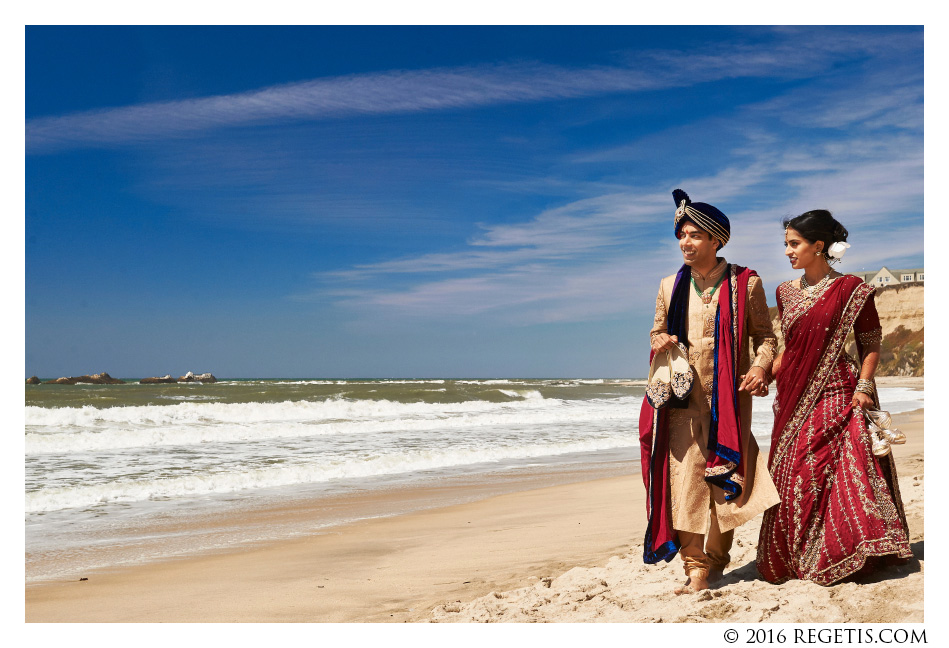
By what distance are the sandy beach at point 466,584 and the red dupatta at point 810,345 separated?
2.37 ft

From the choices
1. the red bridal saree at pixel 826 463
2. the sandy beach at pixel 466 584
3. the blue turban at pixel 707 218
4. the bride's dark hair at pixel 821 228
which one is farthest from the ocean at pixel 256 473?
the bride's dark hair at pixel 821 228

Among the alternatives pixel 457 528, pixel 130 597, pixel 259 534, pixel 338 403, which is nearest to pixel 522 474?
pixel 457 528

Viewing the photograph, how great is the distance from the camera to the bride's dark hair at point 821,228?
3.26 metres

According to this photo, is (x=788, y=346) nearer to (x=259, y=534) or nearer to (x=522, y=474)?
(x=259, y=534)

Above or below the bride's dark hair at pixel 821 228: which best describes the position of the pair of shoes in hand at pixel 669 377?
below

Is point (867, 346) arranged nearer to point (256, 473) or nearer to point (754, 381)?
point (754, 381)

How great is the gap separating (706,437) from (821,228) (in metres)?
1.12

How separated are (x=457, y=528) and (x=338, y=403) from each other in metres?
18.0

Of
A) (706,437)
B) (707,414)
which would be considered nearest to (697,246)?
(707,414)

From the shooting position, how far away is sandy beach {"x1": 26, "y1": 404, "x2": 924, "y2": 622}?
3.04 meters

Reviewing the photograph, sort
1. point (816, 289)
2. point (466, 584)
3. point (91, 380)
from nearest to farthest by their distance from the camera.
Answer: point (816, 289), point (466, 584), point (91, 380)

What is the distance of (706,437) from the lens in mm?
3307

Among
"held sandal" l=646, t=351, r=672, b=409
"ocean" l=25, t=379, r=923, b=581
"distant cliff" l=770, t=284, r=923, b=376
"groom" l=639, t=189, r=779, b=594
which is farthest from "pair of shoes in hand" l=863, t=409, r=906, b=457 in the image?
"distant cliff" l=770, t=284, r=923, b=376

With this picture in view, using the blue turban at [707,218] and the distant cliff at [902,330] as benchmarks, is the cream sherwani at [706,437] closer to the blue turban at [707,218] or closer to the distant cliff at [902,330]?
the blue turban at [707,218]
